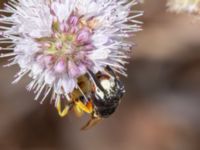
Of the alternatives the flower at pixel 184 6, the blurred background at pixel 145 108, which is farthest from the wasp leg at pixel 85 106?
the blurred background at pixel 145 108

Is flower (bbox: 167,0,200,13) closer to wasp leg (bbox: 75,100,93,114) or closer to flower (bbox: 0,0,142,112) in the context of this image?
flower (bbox: 0,0,142,112)

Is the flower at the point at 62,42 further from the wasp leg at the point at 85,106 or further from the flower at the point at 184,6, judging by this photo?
the flower at the point at 184,6

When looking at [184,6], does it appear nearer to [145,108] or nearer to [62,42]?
[62,42]

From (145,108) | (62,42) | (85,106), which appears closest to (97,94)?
(85,106)

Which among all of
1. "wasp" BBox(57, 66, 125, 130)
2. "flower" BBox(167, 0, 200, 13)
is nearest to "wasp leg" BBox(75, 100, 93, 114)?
"wasp" BBox(57, 66, 125, 130)

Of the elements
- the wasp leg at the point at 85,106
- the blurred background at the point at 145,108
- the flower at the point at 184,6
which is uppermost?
the flower at the point at 184,6
